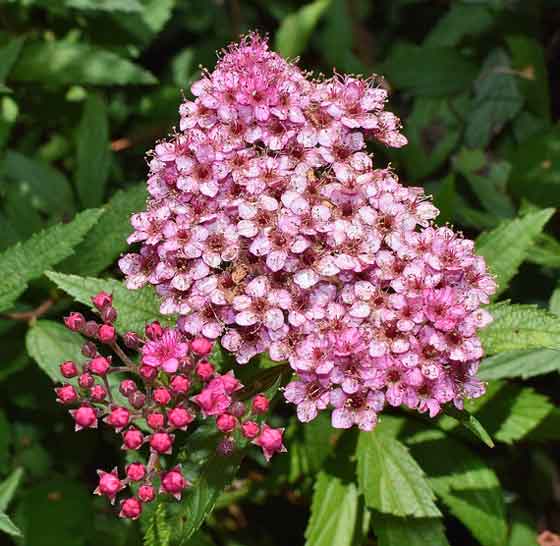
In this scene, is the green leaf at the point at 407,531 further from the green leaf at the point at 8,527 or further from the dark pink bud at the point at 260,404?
the green leaf at the point at 8,527

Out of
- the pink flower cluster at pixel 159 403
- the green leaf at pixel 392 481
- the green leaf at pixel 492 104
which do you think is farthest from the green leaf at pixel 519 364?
the green leaf at pixel 492 104

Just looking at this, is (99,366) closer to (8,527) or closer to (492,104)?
(8,527)

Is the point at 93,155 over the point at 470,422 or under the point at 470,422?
over

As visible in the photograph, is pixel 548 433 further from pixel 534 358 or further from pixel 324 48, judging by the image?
pixel 324 48

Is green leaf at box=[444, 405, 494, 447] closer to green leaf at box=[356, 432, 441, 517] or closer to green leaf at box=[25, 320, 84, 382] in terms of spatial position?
green leaf at box=[356, 432, 441, 517]

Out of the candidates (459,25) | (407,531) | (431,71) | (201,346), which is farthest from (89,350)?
(459,25)
